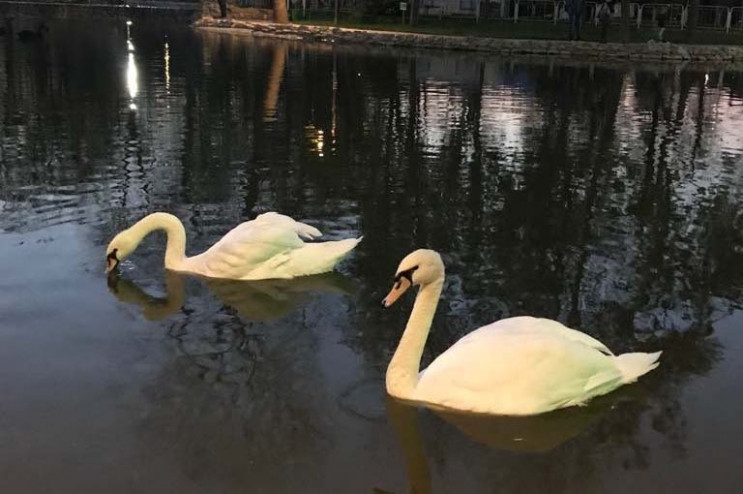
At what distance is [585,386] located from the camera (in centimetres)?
566

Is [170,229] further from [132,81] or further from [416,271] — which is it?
[132,81]

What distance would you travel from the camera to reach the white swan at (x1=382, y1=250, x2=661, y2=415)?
5434 mm

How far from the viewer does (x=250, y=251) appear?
790 cm

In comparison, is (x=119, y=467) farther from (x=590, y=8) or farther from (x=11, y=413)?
(x=590, y=8)

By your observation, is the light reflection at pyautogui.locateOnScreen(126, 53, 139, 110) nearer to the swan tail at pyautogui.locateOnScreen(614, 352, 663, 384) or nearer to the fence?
the swan tail at pyautogui.locateOnScreen(614, 352, 663, 384)

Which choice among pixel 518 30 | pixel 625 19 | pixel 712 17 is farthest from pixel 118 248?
pixel 712 17

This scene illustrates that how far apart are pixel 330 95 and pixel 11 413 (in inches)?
671

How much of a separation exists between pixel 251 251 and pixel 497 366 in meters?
3.17

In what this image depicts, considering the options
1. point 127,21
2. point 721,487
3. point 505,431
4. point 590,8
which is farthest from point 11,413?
point 127,21

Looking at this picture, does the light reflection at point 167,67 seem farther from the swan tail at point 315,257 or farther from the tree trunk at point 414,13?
the tree trunk at point 414,13

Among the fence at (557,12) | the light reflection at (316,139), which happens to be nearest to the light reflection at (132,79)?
the light reflection at (316,139)

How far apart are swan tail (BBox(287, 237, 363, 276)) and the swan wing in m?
0.07

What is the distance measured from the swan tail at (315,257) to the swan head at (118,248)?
148 cm

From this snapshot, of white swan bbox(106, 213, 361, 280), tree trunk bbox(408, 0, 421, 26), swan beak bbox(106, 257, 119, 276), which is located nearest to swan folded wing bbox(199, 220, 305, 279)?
white swan bbox(106, 213, 361, 280)
